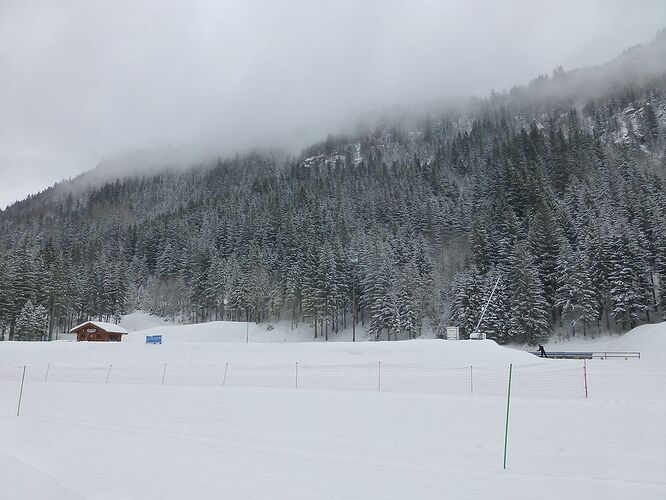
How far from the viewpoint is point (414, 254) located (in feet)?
255

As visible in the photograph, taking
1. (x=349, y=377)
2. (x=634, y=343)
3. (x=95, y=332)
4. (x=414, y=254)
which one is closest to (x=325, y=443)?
(x=349, y=377)

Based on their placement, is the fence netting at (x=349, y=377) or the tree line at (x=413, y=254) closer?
the fence netting at (x=349, y=377)

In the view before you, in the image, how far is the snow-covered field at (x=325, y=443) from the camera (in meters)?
8.20

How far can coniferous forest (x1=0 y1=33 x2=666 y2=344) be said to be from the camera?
5703cm

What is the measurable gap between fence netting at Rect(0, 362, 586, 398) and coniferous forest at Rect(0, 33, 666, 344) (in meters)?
32.7

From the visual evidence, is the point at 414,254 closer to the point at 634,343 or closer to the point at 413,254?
the point at 413,254

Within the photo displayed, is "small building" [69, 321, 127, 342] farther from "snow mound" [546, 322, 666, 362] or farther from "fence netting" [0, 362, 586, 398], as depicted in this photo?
"snow mound" [546, 322, 666, 362]

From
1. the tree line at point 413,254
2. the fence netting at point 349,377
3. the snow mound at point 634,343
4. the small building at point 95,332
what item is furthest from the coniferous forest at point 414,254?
the fence netting at point 349,377

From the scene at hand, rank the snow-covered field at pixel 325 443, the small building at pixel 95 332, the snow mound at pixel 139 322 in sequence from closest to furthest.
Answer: the snow-covered field at pixel 325 443
the small building at pixel 95 332
the snow mound at pixel 139 322

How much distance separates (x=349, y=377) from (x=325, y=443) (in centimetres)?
1364

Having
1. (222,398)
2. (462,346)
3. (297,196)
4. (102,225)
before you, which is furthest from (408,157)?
(222,398)

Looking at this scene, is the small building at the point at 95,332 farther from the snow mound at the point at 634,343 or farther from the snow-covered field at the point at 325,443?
the snow mound at the point at 634,343

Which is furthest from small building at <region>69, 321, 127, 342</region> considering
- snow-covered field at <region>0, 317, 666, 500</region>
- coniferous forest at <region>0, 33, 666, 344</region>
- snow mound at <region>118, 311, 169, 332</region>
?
snow-covered field at <region>0, 317, 666, 500</region>

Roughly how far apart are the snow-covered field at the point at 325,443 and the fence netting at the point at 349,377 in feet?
6.10
